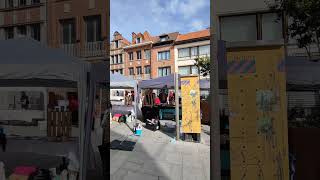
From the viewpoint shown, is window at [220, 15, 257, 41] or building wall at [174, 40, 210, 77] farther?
building wall at [174, 40, 210, 77]

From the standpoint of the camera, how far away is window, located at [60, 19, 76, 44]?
20.6 ft

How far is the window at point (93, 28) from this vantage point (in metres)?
6.78

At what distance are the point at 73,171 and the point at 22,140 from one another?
5525 millimetres

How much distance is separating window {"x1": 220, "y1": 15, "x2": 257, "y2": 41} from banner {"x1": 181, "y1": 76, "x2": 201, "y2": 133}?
152 inches

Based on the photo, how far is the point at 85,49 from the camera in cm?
600

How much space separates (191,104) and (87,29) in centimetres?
Answer: 376

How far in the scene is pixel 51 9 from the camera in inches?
258

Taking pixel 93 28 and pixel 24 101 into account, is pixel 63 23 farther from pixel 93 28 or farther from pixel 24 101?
pixel 24 101

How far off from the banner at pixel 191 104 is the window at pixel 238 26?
385cm

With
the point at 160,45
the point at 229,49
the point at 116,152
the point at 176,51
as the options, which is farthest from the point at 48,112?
the point at 160,45

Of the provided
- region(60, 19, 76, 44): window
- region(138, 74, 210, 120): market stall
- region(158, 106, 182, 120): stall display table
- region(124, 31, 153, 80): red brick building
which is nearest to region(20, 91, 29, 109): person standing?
region(60, 19, 76, 44): window

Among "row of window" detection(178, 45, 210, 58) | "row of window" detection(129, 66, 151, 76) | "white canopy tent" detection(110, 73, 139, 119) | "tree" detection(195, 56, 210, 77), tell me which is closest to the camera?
"white canopy tent" detection(110, 73, 139, 119)

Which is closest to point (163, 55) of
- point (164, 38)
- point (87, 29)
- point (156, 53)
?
point (156, 53)

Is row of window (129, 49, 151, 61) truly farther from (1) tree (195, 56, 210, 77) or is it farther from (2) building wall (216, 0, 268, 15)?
(2) building wall (216, 0, 268, 15)
